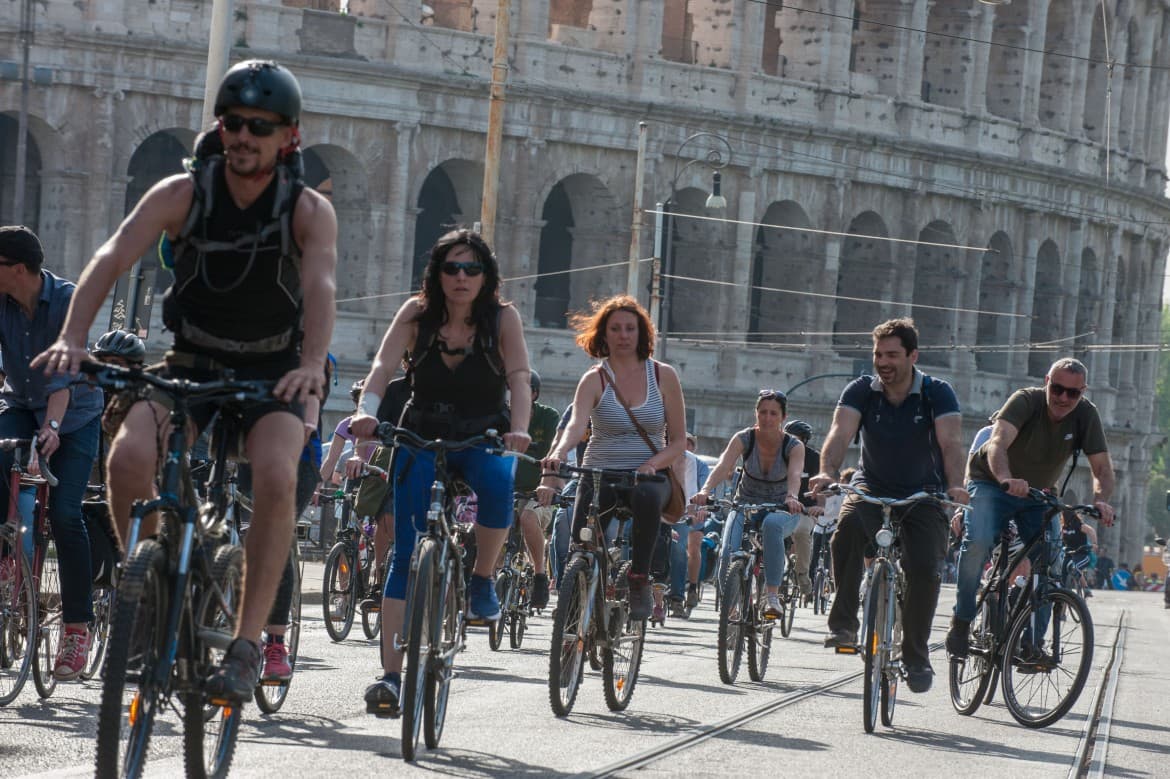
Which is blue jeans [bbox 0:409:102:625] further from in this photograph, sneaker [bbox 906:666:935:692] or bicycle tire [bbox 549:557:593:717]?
sneaker [bbox 906:666:935:692]

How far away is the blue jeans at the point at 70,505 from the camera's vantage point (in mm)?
8516

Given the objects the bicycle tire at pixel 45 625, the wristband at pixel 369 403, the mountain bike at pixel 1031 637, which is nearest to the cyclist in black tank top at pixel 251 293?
the wristband at pixel 369 403

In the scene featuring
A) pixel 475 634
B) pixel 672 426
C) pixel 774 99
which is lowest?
pixel 475 634

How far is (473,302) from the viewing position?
7.73 meters

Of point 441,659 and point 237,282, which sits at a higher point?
point 237,282

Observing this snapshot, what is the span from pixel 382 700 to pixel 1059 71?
5197cm

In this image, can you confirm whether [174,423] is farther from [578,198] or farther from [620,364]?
[578,198]

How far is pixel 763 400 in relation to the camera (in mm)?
13812

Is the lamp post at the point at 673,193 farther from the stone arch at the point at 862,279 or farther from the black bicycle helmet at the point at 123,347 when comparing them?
the black bicycle helmet at the point at 123,347

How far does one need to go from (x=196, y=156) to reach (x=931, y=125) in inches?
1839

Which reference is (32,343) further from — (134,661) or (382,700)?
(134,661)

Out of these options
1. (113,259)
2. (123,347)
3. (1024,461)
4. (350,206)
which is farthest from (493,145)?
(113,259)

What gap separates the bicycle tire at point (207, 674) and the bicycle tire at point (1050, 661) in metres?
4.87

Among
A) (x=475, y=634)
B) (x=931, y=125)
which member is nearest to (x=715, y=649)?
(x=475, y=634)
